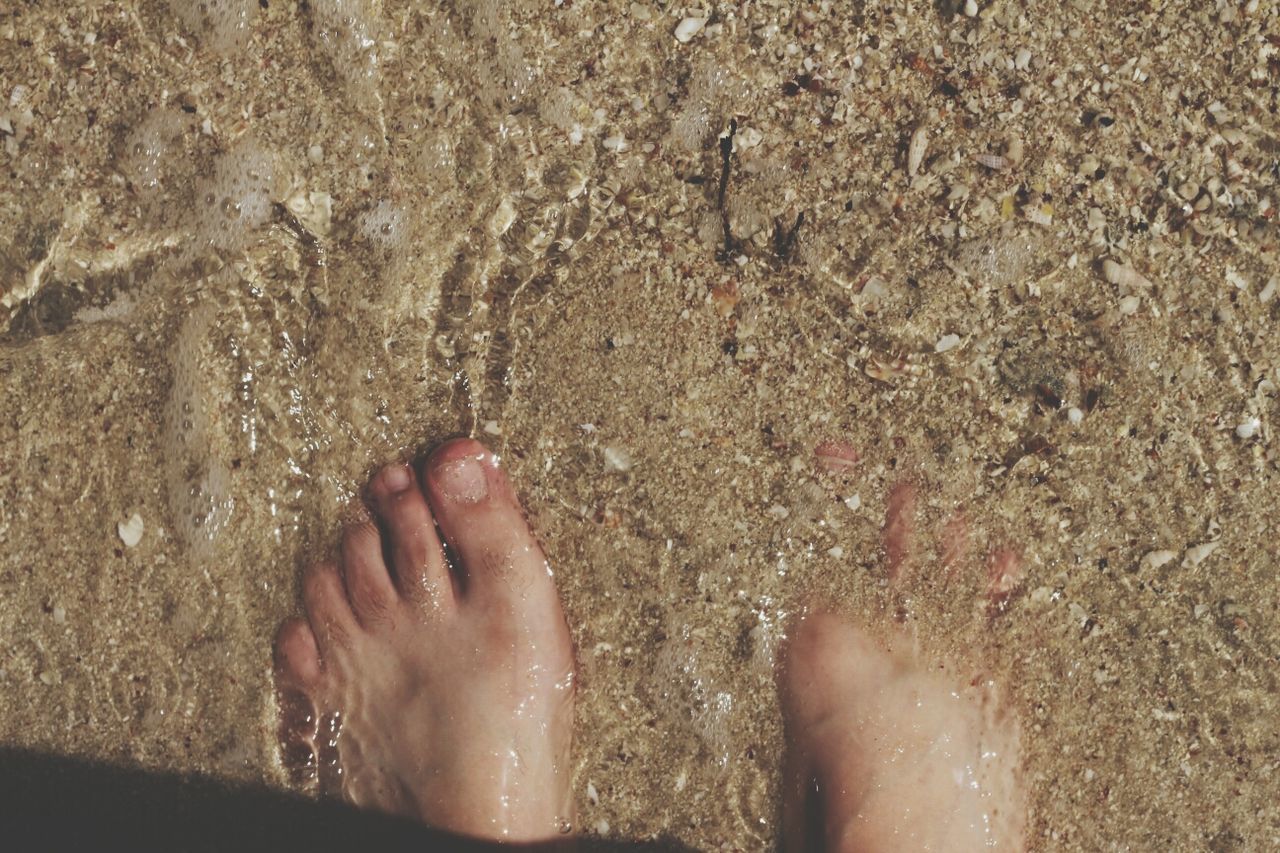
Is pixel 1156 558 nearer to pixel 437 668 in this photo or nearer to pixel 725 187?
pixel 725 187

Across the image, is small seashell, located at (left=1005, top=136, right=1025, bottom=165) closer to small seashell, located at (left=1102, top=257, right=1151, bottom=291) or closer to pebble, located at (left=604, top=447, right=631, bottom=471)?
small seashell, located at (left=1102, top=257, right=1151, bottom=291)

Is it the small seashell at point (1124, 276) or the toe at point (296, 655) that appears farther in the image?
the toe at point (296, 655)

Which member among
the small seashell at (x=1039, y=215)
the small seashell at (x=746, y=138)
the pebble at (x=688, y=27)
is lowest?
the small seashell at (x=1039, y=215)

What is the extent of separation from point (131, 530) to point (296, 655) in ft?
1.36

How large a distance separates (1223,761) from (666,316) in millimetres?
1451

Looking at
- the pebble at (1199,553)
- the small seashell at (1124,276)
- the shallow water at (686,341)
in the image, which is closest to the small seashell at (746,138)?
the shallow water at (686,341)

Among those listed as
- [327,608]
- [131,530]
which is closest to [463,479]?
[327,608]

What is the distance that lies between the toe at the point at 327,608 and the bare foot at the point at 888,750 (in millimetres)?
934

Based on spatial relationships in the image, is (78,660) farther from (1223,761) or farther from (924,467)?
(1223,761)

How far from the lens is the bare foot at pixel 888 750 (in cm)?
187

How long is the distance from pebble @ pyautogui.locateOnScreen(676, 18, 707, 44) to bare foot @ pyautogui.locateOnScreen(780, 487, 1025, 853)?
1123 mm

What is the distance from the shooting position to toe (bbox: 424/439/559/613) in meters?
1.84

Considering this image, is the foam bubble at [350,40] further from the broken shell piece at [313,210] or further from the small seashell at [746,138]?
the small seashell at [746,138]

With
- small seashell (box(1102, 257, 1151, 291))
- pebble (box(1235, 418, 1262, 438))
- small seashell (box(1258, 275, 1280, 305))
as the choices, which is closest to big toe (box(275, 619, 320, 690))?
small seashell (box(1102, 257, 1151, 291))
